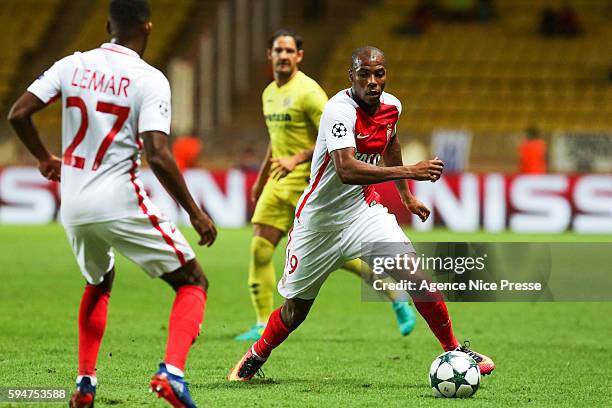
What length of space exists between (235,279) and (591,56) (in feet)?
48.8

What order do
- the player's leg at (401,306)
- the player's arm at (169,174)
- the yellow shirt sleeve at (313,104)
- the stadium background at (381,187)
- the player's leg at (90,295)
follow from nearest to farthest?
the player's arm at (169,174) < the player's leg at (90,295) < the stadium background at (381,187) < the yellow shirt sleeve at (313,104) < the player's leg at (401,306)

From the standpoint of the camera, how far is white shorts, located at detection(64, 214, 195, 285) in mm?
5152

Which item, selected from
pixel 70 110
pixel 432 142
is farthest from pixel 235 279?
pixel 432 142

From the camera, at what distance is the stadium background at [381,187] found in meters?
6.94

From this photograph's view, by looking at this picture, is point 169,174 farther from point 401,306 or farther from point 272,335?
point 401,306

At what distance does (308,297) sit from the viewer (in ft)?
21.1

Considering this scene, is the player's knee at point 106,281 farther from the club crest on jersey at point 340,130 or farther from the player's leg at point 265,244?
the player's leg at point 265,244

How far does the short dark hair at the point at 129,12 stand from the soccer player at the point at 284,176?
335 cm

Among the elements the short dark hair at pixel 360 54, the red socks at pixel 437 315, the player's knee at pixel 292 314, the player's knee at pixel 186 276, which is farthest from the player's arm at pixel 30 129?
the red socks at pixel 437 315

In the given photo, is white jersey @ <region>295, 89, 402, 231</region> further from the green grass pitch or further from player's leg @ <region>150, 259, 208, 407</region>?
player's leg @ <region>150, 259, 208, 407</region>

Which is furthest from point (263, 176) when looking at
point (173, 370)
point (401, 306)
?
point (173, 370)

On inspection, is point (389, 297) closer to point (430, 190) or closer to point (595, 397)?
point (595, 397)

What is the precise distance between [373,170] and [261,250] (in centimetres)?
278

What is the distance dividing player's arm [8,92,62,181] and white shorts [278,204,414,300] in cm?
151
